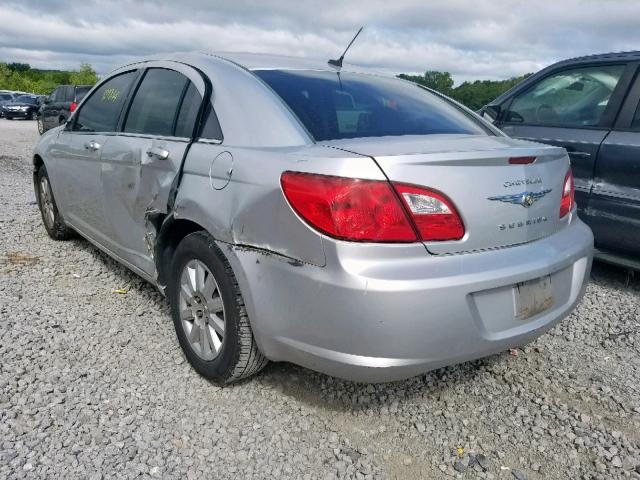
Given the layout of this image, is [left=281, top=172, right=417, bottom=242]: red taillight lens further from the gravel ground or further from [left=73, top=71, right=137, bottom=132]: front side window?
[left=73, top=71, right=137, bottom=132]: front side window

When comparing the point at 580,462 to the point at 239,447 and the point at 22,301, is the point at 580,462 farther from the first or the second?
the point at 22,301

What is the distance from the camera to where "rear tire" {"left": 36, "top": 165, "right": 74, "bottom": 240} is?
4.72 metres

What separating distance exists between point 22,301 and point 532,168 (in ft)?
10.4

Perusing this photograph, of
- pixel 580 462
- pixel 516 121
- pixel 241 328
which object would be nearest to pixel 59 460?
pixel 241 328

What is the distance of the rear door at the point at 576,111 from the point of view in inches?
161

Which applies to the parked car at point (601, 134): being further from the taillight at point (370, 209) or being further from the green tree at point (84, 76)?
the green tree at point (84, 76)

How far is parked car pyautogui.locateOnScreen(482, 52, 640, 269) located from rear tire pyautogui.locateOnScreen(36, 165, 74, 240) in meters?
3.95

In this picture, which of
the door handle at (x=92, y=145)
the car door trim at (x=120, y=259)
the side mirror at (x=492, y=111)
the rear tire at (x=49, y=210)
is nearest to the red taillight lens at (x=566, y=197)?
the car door trim at (x=120, y=259)

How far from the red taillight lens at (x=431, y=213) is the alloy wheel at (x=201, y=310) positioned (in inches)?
37.8

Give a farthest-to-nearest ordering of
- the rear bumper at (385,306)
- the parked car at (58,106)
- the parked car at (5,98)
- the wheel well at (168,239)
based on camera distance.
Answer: the parked car at (5,98)
the parked car at (58,106)
the wheel well at (168,239)
the rear bumper at (385,306)

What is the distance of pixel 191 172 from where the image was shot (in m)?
2.57

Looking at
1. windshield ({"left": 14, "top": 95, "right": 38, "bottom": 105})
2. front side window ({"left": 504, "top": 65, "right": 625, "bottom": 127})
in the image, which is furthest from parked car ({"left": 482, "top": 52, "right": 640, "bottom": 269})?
windshield ({"left": 14, "top": 95, "right": 38, "bottom": 105})

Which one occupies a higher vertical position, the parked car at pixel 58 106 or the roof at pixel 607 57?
the roof at pixel 607 57

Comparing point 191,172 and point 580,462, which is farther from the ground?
point 191,172
